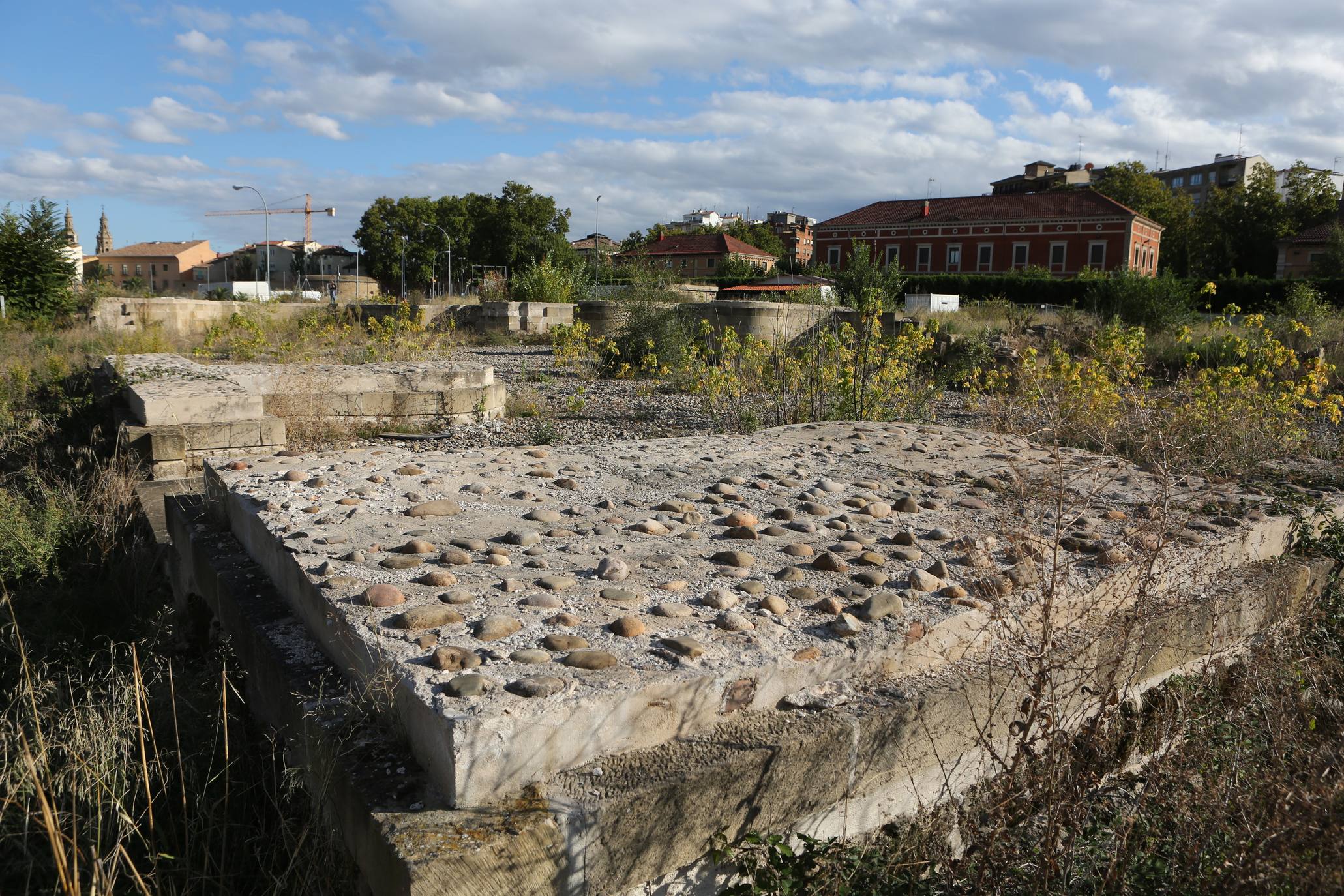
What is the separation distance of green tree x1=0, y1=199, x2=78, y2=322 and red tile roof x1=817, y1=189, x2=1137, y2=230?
38359 mm

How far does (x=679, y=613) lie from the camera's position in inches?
91.1

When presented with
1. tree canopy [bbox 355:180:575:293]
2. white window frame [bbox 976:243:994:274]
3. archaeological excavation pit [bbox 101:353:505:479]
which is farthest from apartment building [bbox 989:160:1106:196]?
archaeological excavation pit [bbox 101:353:505:479]

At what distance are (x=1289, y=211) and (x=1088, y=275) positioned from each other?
26.6 m

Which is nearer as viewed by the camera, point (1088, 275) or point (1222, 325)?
point (1222, 325)

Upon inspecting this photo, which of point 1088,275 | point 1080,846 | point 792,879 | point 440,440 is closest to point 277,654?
point 792,879

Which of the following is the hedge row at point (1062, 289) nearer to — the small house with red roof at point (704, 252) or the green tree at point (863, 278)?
the green tree at point (863, 278)

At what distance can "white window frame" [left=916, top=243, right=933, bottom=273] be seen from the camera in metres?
46.1

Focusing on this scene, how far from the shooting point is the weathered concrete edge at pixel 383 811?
61.0 inches

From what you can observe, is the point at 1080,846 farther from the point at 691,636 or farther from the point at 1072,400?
the point at 1072,400

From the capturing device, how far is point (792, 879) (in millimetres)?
1807

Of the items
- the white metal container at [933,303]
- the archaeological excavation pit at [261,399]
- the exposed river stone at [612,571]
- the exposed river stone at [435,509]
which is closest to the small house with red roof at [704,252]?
the white metal container at [933,303]

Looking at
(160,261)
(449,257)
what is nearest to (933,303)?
(449,257)

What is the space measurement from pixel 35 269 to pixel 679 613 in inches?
720

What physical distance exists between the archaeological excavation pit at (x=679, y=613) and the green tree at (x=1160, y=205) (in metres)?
53.4
